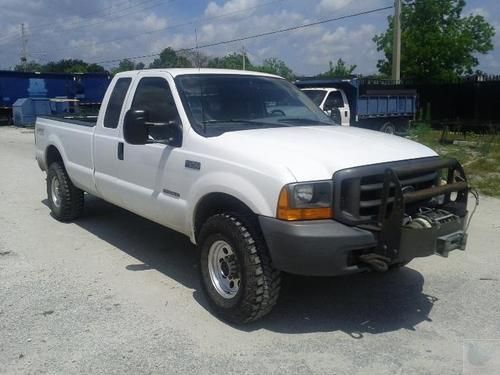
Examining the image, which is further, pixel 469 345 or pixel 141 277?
pixel 141 277

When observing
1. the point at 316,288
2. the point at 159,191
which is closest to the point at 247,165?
the point at 159,191

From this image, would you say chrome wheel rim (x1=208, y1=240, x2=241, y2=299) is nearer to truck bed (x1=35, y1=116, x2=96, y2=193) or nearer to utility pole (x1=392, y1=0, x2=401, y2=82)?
truck bed (x1=35, y1=116, x2=96, y2=193)

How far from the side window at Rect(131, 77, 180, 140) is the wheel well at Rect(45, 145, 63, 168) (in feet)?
7.60

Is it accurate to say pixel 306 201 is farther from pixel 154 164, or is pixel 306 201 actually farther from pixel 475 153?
pixel 475 153

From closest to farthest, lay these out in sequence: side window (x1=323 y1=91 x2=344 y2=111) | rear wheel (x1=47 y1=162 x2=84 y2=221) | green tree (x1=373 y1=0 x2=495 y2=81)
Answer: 1. rear wheel (x1=47 y1=162 x2=84 y2=221)
2. side window (x1=323 y1=91 x2=344 y2=111)
3. green tree (x1=373 y1=0 x2=495 y2=81)

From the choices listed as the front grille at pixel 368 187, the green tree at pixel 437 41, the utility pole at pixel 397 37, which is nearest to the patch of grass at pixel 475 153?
the utility pole at pixel 397 37

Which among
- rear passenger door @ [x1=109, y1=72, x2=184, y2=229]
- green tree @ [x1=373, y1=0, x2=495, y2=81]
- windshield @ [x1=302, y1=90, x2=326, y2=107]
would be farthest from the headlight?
green tree @ [x1=373, y1=0, x2=495, y2=81]

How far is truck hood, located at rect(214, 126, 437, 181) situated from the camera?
377cm

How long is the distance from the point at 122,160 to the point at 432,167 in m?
2.97

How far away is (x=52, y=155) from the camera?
7.48 m

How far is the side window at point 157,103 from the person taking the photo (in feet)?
16.0

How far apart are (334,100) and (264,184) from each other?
500 inches

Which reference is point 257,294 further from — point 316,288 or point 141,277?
point 141,277

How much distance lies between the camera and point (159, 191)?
4.95 metres
